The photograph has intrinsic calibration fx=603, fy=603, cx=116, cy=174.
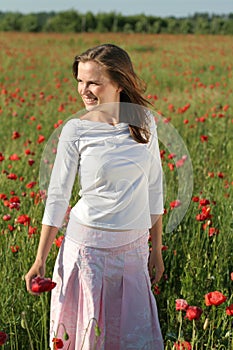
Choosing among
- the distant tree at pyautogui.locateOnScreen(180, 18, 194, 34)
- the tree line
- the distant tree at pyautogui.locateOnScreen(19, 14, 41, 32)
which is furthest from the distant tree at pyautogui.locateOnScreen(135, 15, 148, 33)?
the distant tree at pyautogui.locateOnScreen(19, 14, 41, 32)

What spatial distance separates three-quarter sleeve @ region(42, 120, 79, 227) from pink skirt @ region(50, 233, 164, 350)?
11 centimetres

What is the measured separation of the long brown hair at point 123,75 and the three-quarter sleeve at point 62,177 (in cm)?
17

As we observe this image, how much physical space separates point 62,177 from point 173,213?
632 mm

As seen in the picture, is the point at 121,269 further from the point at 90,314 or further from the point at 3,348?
the point at 3,348

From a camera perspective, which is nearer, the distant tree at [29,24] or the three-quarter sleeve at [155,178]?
the three-quarter sleeve at [155,178]

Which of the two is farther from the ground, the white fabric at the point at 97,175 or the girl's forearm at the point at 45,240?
the white fabric at the point at 97,175

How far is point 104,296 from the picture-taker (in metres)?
1.70

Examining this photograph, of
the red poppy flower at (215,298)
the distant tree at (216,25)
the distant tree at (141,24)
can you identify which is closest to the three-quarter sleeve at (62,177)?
the red poppy flower at (215,298)

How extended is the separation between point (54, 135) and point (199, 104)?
17.4 feet

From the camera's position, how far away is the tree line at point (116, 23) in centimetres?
3244

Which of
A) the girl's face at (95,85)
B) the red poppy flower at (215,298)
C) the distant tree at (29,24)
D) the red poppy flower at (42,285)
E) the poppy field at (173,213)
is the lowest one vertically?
the poppy field at (173,213)

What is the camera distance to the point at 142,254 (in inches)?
68.4

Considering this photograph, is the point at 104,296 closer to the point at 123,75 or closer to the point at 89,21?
the point at 123,75

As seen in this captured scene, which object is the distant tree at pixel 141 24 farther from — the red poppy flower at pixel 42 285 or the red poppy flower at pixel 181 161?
the red poppy flower at pixel 42 285
